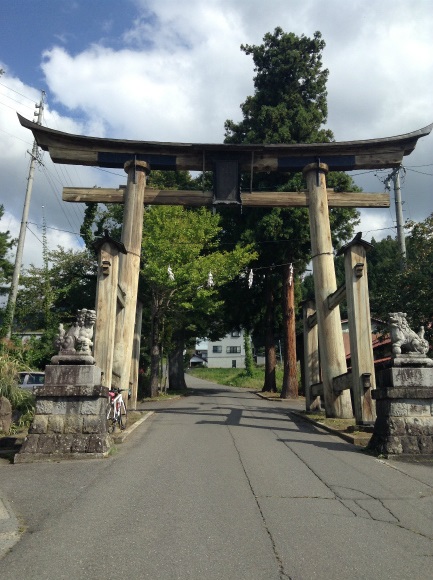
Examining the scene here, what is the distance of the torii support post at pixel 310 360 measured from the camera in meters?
16.2

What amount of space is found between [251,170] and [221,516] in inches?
442

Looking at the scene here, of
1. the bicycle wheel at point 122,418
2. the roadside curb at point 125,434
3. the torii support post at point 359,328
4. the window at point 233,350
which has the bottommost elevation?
the roadside curb at point 125,434

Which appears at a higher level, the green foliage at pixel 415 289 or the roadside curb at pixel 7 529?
the green foliage at pixel 415 289

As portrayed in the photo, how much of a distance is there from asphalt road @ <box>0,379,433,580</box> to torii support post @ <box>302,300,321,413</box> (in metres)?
7.84

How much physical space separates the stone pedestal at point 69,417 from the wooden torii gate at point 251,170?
5.11m

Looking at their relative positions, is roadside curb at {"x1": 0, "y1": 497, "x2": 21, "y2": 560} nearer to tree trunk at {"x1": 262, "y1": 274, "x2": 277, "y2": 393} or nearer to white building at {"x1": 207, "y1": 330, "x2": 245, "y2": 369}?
tree trunk at {"x1": 262, "y1": 274, "x2": 277, "y2": 393}

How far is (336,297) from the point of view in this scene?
12789 millimetres

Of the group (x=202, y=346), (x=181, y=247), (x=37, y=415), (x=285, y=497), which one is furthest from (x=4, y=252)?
(x=202, y=346)

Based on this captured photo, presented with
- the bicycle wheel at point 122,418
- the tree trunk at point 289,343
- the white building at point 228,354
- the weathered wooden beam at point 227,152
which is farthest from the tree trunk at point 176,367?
the white building at point 228,354

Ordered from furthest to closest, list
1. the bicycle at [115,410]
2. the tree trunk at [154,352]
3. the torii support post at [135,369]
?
the tree trunk at [154,352], the torii support post at [135,369], the bicycle at [115,410]

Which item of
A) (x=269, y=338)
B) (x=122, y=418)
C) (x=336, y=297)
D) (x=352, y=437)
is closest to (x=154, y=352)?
(x=269, y=338)

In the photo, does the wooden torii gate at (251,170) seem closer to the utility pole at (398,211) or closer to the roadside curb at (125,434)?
the roadside curb at (125,434)

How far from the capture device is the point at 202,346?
109m

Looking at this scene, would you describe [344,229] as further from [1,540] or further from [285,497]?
[1,540]
